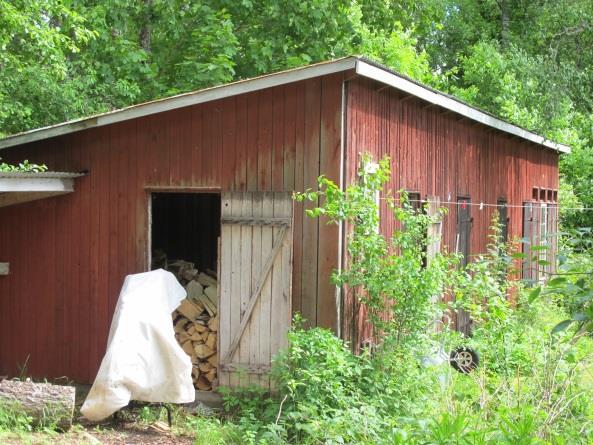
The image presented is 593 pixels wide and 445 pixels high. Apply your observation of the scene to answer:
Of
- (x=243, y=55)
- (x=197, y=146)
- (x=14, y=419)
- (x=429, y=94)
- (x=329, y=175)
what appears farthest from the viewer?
(x=243, y=55)

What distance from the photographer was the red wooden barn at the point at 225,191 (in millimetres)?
8875

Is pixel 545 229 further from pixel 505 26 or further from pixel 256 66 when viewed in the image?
pixel 505 26

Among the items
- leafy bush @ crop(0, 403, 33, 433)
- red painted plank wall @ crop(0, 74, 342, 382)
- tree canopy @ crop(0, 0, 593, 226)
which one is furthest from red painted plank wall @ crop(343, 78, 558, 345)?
leafy bush @ crop(0, 403, 33, 433)

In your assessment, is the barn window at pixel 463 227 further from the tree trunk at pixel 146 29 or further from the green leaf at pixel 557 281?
the tree trunk at pixel 146 29

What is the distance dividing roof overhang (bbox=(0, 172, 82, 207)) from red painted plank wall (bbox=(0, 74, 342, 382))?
22 centimetres

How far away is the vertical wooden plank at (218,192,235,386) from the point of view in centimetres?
912

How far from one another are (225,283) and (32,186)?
7.46 feet

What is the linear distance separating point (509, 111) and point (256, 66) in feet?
20.3

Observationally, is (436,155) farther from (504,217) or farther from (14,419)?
(14,419)

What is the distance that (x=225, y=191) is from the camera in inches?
363

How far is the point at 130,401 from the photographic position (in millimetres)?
8805

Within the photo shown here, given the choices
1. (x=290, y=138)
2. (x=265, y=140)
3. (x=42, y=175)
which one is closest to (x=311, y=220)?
(x=290, y=138)

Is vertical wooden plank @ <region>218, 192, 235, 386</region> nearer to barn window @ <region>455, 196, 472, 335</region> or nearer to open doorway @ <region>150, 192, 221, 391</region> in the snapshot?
open doorway @ <region>150, 192, 221, 391</region>

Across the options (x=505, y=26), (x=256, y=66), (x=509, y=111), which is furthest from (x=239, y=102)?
(x=505, y=26)
